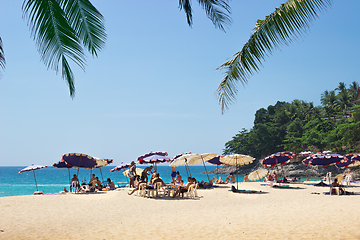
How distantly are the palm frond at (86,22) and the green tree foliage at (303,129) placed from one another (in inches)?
1857

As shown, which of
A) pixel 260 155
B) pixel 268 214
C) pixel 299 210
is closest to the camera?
pixel 268 214

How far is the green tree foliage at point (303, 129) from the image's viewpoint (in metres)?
48.7

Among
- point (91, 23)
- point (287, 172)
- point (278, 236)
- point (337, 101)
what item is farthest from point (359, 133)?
point (91, 23)

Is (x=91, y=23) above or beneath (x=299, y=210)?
above

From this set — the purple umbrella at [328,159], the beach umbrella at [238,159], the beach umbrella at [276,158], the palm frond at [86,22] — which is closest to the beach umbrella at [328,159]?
the purple umbrella at [328,159]

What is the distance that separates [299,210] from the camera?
10.0 m

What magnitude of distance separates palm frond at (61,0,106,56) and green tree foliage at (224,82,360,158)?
47172mm

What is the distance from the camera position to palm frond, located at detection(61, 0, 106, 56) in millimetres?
4875

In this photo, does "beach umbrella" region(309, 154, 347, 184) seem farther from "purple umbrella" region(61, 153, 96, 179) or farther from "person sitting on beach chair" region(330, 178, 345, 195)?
"purple umbrella" region(61, 153, 96, 179)

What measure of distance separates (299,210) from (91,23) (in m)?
8.98

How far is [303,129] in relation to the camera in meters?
64.1

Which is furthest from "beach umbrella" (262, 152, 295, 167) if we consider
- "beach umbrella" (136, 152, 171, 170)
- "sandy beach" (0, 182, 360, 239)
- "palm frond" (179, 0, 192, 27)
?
"palm frond" (179, 0, 192, 27)

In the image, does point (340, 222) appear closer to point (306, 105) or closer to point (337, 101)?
point (337, 101)

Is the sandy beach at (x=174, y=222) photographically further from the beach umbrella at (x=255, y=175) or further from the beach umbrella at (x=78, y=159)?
the beach umbrella at (x=255, y=175)
